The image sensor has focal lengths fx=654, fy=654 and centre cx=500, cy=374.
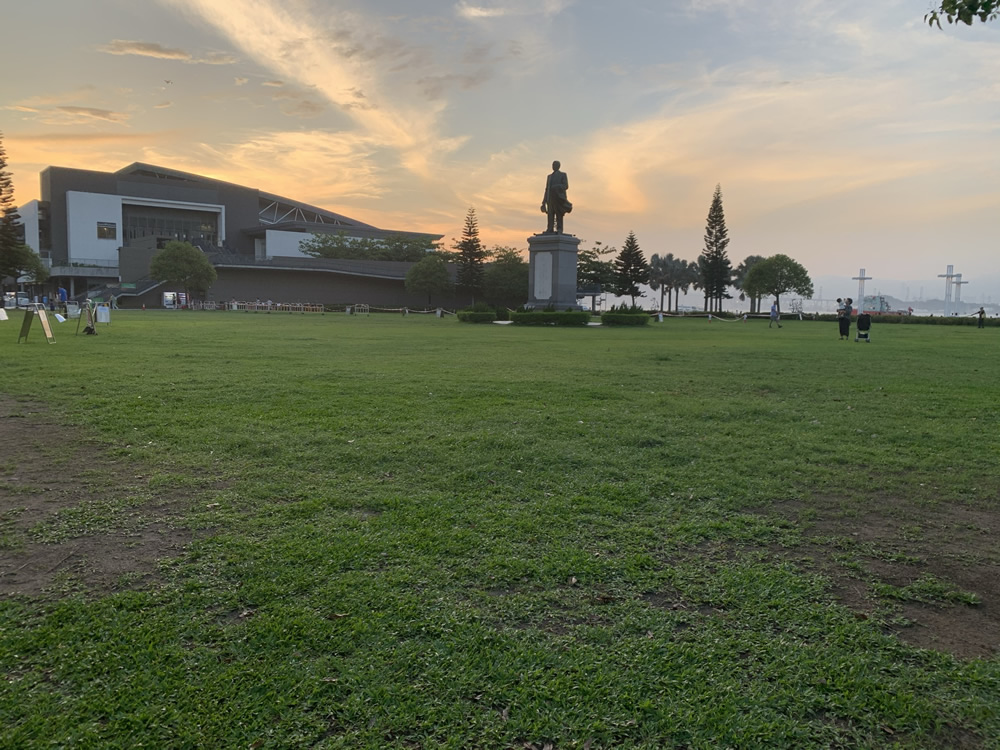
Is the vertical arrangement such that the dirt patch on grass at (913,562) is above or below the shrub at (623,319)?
below

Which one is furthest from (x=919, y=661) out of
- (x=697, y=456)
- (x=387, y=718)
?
(x=697, y=456)

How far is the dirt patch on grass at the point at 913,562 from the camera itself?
308 centimetres

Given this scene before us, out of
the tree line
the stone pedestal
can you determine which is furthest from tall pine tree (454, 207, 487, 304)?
the stone pedestal

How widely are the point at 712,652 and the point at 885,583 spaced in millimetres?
1355

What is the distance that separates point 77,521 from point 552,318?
29.1 metres

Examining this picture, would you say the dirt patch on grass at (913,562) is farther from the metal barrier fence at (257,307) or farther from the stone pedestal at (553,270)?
the metal barrier fence at (257,307)

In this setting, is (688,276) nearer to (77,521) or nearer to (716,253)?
(716,253)

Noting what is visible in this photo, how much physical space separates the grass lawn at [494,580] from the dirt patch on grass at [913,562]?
20 mm

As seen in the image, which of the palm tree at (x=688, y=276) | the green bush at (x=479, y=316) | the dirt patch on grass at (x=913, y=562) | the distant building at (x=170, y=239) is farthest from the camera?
the palm tree at (x=688, y=276)

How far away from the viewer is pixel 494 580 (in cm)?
342

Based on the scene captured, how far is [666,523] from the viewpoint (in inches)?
169

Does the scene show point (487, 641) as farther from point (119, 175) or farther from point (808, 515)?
point (119, 175)

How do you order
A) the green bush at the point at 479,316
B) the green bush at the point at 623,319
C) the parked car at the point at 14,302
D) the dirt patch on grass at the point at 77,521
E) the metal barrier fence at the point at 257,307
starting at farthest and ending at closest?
1. the metal barrier fence at the point at 257,307
2. the parked car at the point at 14,302
3. the green bush at the point at 479,316
4. the green bush at the point at 623,319
5. the dirt patch on grass at the point at 77,521

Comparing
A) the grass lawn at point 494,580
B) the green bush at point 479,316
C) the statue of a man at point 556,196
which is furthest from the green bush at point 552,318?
the grass lawn at point 494,580
